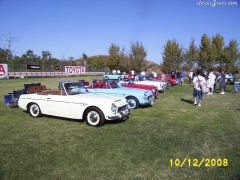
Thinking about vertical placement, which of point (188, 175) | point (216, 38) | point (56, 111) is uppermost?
point (216, 38)

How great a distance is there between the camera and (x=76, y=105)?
8461mm

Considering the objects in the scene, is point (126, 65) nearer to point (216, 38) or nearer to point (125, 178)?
point (216, 38)

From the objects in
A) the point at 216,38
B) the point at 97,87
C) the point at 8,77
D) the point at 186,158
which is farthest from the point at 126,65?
the point at 186,158

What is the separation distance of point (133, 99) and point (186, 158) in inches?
245

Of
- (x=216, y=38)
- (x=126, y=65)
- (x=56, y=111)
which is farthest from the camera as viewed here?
(x=126, y=65)

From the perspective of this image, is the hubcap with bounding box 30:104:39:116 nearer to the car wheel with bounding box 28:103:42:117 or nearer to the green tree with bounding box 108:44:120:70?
the car wheel with bounding box 28:103:42:117

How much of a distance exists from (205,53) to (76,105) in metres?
34.8

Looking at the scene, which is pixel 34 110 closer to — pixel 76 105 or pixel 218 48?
pixel 76 105

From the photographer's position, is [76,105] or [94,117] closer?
[94,117]

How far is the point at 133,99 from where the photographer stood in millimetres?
11570

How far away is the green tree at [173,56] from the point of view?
40.2 metres

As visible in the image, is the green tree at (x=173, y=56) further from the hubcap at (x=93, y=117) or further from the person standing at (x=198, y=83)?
the hubcap at (x=93, y=117)

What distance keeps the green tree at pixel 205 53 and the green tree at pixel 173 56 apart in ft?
10.1

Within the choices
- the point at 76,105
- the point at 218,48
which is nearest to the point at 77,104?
the point at 76,105
